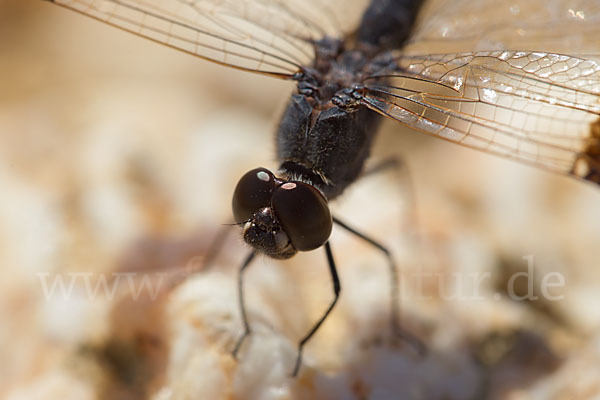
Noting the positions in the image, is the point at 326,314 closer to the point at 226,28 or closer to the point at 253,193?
the point at 253,193

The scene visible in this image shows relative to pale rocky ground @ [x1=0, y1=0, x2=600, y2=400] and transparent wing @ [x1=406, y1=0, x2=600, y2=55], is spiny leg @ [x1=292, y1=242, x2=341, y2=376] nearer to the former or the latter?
pale rocky ground @ [x1=0, y1=0, x2=600, y2=400]

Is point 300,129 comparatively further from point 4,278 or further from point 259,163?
point 4,278

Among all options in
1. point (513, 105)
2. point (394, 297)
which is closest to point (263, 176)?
point (394, 297)

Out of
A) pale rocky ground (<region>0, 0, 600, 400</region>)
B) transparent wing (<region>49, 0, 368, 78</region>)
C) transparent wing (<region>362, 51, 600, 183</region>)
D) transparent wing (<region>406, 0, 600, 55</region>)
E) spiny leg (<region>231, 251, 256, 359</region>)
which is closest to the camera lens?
spiny leg (<region>231, 251, 256, 359</region>)

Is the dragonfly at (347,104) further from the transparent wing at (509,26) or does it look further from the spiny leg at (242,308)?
the transparent wing at (509,26)

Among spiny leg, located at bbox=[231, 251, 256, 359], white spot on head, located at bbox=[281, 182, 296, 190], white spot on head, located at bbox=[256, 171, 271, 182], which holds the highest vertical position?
white spot on head, located at bbox=[281, 182, 296, 190]

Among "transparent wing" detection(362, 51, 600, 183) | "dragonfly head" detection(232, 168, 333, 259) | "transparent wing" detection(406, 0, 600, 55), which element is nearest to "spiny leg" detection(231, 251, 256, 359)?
"dragonfly head" detection(232, 168, 333, 259)

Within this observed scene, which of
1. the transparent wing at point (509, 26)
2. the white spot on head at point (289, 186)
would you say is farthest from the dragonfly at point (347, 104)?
the transparent wing at point (509, 26)
